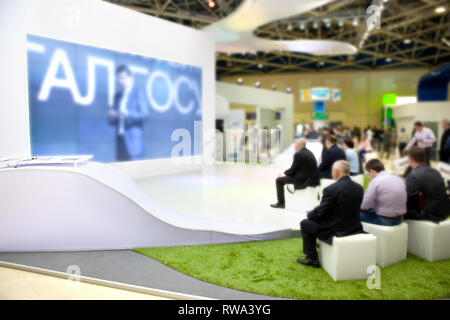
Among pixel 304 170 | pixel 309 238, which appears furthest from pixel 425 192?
pixel 304 170

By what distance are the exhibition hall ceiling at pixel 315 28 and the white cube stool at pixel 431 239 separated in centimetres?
324

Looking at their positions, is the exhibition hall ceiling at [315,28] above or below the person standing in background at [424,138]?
above

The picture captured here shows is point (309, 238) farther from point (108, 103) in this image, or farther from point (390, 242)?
point (108, 103)

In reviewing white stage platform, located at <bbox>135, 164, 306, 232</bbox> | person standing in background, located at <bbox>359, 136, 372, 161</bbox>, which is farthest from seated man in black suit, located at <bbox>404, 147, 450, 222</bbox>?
person standing in background, located at <bbox>359, 136, 372, 161</bbox>

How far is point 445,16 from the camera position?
18.0m

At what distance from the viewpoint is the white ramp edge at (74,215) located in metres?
3.85

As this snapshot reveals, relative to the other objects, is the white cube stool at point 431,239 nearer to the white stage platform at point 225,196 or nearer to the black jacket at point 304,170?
the white stage platform at point 225,196

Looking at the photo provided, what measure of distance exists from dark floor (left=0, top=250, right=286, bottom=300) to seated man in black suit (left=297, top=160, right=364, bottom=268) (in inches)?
35.8

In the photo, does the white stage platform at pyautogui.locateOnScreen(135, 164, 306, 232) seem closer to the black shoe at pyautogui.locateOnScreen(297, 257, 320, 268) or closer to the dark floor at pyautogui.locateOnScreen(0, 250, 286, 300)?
the black shoe at pyautogui.locateOnScreen(297, 257, 320, 268)

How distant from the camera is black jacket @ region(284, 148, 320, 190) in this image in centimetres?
547

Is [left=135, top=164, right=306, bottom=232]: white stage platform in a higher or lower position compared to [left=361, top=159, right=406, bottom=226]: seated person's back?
lower

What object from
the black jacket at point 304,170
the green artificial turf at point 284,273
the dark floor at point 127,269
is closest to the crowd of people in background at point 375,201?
the green artificial turf at point 284,273

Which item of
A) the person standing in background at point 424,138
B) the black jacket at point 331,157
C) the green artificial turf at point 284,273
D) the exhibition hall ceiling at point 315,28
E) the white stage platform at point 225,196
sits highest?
the exhibition hall ceiling at point 315,28

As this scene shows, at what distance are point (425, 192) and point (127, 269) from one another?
324cm
